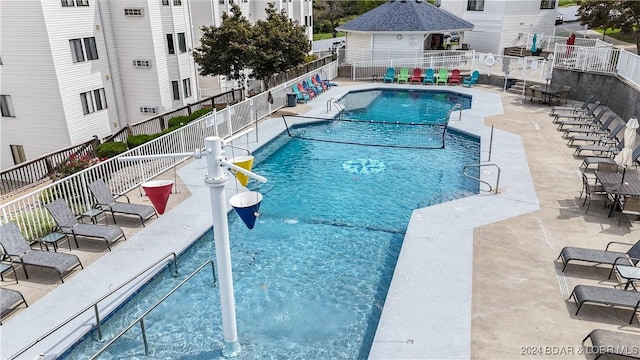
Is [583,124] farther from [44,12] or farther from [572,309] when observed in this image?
[44,12]

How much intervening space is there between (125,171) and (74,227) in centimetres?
288

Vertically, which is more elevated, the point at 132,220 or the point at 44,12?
the point at 44,12

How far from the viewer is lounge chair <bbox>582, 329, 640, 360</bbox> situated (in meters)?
6.24

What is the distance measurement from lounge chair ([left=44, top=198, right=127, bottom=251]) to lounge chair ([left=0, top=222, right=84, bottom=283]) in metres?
0.83

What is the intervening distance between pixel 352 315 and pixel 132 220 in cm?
622

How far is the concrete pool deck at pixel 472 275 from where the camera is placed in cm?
700

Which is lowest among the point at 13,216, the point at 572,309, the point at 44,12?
the point at 572,309

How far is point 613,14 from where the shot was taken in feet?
90.6

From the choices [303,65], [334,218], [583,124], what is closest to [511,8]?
[303,65]

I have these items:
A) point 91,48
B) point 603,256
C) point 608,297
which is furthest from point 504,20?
point 608,297

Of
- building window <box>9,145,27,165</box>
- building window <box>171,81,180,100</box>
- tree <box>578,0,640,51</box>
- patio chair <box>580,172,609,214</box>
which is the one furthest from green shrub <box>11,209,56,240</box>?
tree <box>578,0,640,51</box>

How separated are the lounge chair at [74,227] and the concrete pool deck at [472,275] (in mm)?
306

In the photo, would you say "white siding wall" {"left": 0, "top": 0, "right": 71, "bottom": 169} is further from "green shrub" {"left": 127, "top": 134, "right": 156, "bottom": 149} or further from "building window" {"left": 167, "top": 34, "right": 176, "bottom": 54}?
"building window" {"left": 167, "top": 34, "right": 176, "bottom": 54}

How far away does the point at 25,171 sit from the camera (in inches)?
624
